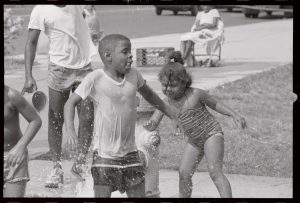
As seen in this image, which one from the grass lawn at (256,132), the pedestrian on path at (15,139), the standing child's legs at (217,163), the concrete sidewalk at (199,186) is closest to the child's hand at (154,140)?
the standing child's legs at (217,163)

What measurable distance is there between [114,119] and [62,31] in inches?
73.4

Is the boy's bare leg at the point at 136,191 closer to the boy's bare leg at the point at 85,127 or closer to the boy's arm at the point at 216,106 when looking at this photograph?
the boy's arm at the point at 216,106

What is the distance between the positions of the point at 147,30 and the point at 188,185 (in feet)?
62.7

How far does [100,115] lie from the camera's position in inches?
200

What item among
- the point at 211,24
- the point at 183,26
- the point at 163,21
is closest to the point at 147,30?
the point at 183,26

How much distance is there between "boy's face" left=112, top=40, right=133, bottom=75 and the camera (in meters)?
5.09

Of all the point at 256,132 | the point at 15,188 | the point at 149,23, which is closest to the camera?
the point at 15,188

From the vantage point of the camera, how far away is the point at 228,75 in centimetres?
1439

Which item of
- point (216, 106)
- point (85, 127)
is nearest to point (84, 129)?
point (85, 127)

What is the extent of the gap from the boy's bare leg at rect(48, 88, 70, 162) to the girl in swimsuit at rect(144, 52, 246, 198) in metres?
1.19

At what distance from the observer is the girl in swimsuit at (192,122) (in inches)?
224

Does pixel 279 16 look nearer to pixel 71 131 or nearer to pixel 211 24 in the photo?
pixel 211 24

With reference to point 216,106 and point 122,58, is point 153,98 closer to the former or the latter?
point 122,58

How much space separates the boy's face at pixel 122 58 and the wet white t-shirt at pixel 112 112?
72 millimetres
